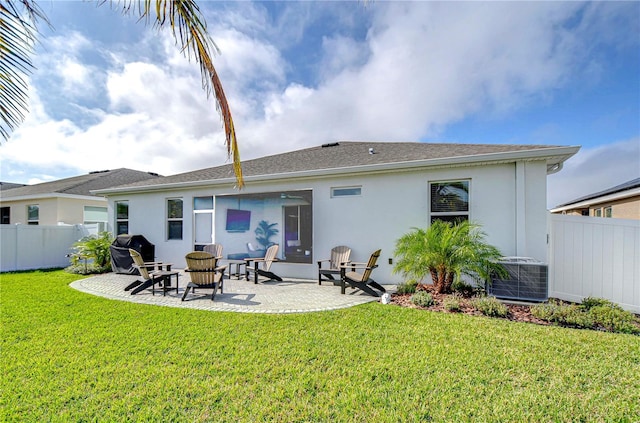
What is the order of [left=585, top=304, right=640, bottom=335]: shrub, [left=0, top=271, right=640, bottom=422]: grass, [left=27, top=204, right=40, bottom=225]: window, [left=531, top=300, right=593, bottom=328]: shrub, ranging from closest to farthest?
1. [left=0, top=271, right=640, bottom=422]: grass
2. [left=585, top=304, right=640, bottom=335]: shrub
3. [left=531, top=300, right=593, bottom=328]: shrub
4. [left=27, top=204, right=40, bottom=225]: window

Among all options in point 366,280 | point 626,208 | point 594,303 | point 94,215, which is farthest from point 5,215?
point 626,208

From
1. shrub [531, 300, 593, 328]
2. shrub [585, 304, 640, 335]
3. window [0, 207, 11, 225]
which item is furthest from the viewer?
window [0, 207, 11, 225]

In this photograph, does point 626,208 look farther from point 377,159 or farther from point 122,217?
point 122,217

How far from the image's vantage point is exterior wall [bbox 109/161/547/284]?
679 centimetres

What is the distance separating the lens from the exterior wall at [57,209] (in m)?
15.6

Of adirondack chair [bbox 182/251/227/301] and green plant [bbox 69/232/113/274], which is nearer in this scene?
adirondack chair [bbox 182/251/227/301]

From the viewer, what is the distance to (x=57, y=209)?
1548 cm

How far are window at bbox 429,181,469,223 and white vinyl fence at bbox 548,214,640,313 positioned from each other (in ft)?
6.19

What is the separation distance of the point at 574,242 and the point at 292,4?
345 inches

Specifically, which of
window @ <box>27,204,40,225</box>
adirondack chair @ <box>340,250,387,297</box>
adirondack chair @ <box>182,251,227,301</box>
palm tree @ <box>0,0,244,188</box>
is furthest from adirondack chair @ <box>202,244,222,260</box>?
window @ <box>27,204,40,225</box>

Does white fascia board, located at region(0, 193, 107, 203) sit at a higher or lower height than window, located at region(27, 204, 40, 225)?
higher

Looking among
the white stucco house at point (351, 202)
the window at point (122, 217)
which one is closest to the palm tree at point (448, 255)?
the white stucco house at point (351, 202)

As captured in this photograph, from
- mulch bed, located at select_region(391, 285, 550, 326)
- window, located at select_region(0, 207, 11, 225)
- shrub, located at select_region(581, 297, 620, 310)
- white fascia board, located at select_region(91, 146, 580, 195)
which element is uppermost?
white fascia board, located at select_region(91, 146, 580, 195)

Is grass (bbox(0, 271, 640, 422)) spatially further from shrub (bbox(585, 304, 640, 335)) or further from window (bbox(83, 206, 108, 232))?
window (bbox(83, 206, 108, 232))
